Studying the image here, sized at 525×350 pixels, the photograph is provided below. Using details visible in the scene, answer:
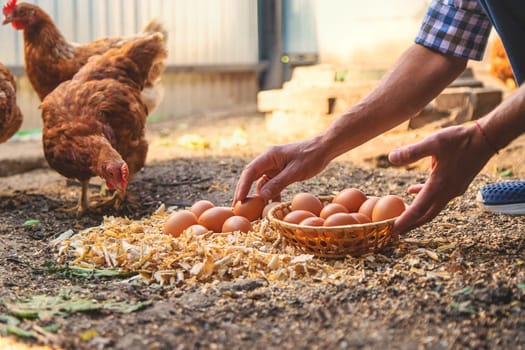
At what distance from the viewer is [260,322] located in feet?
5.91

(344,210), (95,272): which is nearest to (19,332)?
(95,272)

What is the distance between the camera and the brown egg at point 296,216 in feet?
8.02

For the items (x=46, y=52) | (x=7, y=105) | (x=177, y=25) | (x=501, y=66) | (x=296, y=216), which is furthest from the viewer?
(x=177, y=25)

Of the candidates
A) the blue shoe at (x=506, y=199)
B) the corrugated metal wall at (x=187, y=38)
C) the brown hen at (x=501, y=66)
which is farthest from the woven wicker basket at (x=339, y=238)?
the corrugated metal wall at (x=187, y=38)

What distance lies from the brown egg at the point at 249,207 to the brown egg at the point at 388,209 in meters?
0.53

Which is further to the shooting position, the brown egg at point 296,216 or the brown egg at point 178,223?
the brown egg at point 178,223

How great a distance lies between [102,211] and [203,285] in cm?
193

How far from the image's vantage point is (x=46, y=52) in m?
4.84

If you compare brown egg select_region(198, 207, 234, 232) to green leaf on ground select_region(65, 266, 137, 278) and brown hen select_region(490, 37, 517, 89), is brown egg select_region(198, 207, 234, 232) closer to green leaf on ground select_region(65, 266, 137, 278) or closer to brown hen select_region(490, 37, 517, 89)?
green leaf on ground select_region(65, 266, 137, 278)

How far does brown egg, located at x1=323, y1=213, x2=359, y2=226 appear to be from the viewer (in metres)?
2.32

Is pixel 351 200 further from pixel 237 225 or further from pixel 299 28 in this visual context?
pixel 299 28

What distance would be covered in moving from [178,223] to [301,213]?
0.57 meters

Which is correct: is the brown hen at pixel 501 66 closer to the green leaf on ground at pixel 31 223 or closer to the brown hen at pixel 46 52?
the brown hen at pixel 46 52

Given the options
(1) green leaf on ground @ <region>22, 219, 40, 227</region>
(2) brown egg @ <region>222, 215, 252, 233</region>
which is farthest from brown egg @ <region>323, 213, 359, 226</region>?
(1) green leaf on ground @ <region>22, 219, 40, 227</region>
